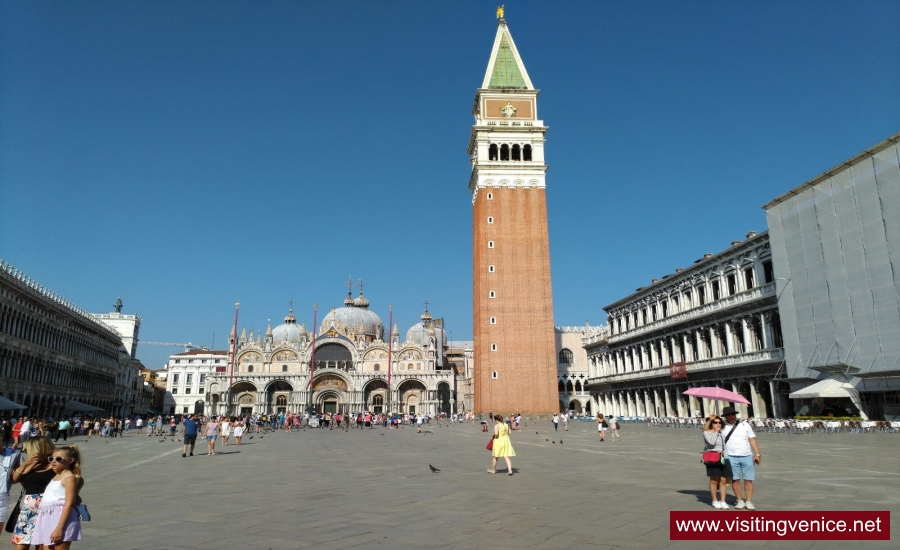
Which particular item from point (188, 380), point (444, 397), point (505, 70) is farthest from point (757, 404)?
point (188, 380)

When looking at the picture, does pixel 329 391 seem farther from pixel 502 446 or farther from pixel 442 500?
pixel 442 500

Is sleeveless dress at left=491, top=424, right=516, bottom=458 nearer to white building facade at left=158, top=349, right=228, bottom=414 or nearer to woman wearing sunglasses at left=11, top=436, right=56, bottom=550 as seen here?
woman wearing sunglasses at left=11, top=436, right=56, bottom=550

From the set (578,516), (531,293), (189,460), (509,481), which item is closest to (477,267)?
(531,293)

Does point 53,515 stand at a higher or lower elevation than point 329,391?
lower

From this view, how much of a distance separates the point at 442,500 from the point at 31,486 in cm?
566

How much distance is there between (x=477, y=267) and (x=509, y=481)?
4655 centimetres

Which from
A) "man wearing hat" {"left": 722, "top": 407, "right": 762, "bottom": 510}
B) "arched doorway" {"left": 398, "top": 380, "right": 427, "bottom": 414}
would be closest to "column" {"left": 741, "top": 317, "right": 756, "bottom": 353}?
"man wearing hat" {"left": 722, "top": 407, "right": 762, "bottom": 510}

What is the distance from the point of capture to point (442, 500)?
9.33m

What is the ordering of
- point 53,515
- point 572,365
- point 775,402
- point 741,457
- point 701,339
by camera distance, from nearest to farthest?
point 53,515 → point 741,457 → point 775,402 → point 701,339 → point 572,365

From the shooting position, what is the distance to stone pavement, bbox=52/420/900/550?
6754 mm

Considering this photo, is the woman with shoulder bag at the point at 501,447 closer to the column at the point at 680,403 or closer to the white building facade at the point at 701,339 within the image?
the white building facade at the point at 701,339

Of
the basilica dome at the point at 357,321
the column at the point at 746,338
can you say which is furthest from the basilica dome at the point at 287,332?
the column at the point at 746,338

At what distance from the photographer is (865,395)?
27469 millimetres

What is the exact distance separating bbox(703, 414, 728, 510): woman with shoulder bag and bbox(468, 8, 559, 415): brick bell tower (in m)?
45.2
